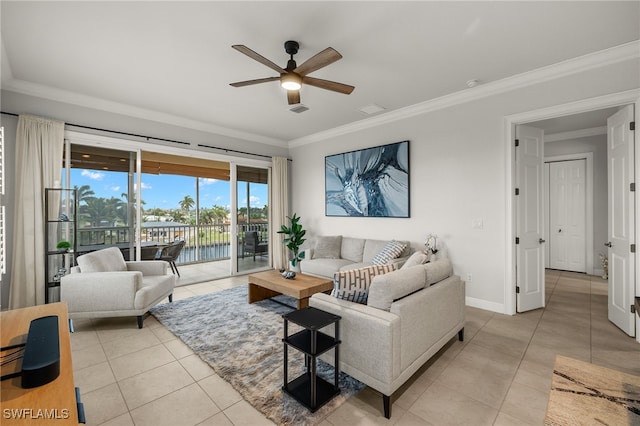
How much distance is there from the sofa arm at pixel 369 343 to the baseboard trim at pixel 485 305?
98.7 inches

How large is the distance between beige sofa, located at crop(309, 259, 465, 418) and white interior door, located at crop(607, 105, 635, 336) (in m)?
2.14

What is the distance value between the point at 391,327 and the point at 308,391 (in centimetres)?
79

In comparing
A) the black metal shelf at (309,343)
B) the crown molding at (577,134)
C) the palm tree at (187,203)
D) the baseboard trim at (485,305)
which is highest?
the crown molding at (577,134)

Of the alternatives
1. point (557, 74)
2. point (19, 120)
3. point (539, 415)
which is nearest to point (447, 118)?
point (557, 74)

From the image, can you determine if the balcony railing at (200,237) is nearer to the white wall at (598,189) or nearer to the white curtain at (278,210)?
the white curtain at (278,210)

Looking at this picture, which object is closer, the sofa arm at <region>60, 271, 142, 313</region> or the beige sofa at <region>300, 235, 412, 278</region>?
the sofa arm at <region>60, 271, 142, 313</region>

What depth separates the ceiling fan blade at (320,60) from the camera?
7.47ft

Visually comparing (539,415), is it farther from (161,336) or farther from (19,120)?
(19,120)

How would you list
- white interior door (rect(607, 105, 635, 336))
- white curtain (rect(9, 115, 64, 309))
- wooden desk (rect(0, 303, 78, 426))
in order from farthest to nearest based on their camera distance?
white curtain (rect(9, 115, 64, 309))
white interior door (rect(607, 105, 635, 336))
wooden desk (rect(0, 303, 78, 426))

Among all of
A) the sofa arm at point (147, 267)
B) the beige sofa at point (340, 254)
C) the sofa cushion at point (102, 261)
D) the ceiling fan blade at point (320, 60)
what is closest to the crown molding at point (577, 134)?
the beige sofa at point (340, 254)

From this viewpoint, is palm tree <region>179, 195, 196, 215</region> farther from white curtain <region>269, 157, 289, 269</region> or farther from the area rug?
the area rug

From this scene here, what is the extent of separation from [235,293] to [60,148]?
3.07 metres

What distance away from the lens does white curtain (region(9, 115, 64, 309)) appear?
345 centimetres

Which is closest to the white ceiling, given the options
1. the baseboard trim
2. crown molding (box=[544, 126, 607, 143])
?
the baseboard trim
